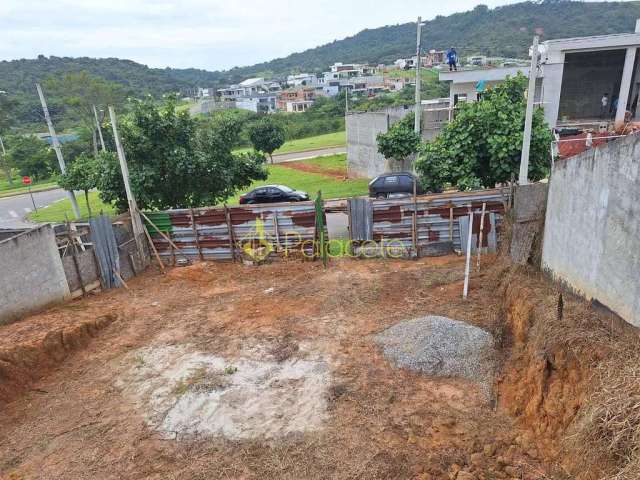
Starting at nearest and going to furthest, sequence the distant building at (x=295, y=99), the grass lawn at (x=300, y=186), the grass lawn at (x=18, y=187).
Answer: the grass lawn at (x=300, y=186) → the grass lawn at (x=18, y=187) → the distant building at (x=295, y=99)

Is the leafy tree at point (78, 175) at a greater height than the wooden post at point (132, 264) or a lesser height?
greater

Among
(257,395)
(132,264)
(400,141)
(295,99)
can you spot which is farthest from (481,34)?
(257,395)

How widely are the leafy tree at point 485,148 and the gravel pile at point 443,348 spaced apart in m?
6.44

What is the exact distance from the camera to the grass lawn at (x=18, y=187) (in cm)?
4289

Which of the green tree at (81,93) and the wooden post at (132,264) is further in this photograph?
the green tree at (81,93)

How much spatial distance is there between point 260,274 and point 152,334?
4.18 meters

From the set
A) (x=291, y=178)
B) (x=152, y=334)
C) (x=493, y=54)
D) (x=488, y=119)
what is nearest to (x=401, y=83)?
(x=493, y=54)

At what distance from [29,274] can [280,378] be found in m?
7.19

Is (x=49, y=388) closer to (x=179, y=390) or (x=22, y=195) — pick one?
(x=179, y=390)

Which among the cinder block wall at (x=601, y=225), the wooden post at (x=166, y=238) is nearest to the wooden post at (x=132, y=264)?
the wooden post at (x=166, y=238)

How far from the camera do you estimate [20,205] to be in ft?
114

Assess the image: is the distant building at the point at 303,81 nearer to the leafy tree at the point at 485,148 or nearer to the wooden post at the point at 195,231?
the leafy tree at the point at 485,148

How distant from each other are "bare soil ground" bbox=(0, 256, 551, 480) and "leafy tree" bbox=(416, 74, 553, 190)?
3182 mm

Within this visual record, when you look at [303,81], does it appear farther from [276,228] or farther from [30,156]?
[276,228]
